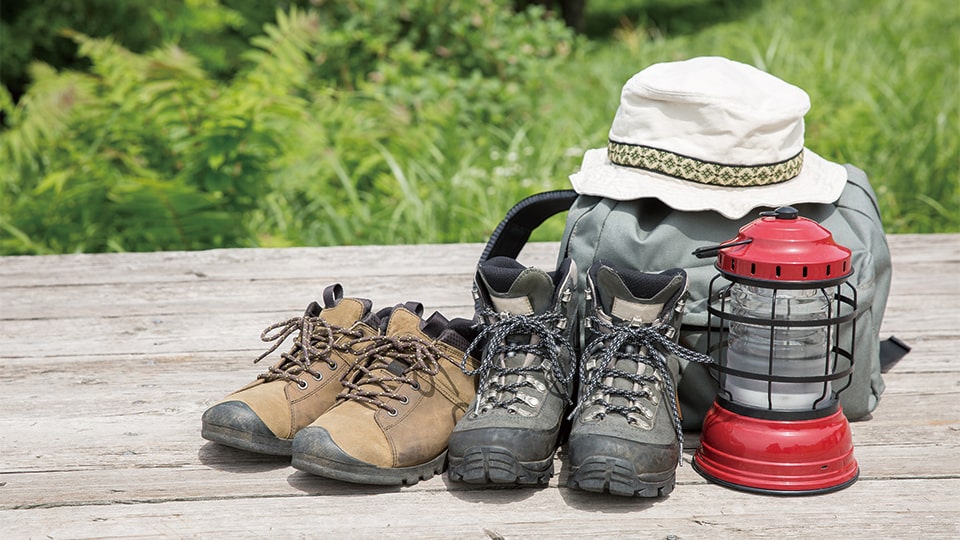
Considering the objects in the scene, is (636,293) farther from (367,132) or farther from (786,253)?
(367,132)

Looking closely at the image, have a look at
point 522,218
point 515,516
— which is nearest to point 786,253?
point 515,516

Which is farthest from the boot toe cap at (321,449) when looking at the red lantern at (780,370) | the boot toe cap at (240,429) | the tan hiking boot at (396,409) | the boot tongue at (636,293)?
the red lantern at (780,370)

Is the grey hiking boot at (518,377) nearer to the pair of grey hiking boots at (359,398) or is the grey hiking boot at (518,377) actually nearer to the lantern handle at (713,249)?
the pair of grey hiking boots at (359,398)

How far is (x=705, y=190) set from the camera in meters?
1.82

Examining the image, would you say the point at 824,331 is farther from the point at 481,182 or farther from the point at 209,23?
the point at 209,23

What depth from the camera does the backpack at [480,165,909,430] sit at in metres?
1.80

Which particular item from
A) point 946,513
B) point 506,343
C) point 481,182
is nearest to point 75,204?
point 481,182

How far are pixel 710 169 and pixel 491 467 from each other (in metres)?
0.72

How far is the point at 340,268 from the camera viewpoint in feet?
9.53

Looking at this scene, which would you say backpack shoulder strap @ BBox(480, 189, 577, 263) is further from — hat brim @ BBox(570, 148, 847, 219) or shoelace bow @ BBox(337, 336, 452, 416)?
shoelace bow @ BBox(337, 336, 452, 416)

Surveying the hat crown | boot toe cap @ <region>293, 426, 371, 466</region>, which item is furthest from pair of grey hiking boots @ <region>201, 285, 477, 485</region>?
the hat crown

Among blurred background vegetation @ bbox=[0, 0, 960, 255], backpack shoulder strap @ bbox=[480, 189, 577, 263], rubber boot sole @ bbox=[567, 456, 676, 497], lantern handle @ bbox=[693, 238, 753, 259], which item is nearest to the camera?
rubber boot sole @ bbox=[567, 456, 676, 497]

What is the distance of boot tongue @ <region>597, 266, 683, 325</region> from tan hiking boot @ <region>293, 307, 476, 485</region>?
30cm

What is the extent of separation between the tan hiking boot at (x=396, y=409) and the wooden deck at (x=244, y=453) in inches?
2.2
